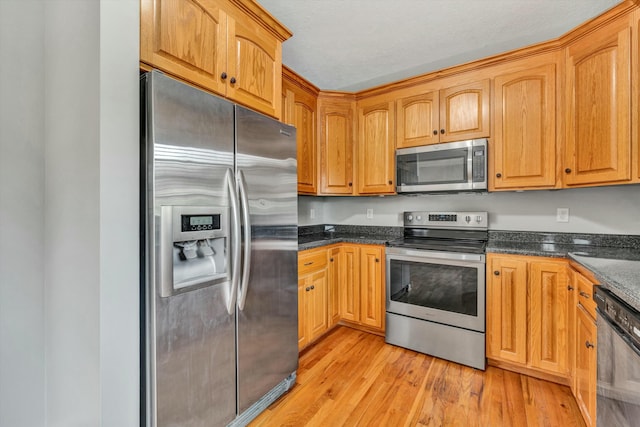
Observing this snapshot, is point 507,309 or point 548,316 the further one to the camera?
point 507,309

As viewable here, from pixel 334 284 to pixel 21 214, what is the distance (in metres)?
2.13

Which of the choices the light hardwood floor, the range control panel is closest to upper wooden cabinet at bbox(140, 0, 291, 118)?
the range control panel

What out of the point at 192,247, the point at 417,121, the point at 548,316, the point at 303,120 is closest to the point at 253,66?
the point at 303,120

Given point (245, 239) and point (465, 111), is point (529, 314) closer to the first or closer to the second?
point (465, 111)

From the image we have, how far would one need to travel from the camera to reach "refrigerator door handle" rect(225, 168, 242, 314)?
1.36 meters

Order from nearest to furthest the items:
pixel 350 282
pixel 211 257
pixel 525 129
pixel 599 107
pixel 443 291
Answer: pixel 211 257, pixel 599 107, pixel 525 129, pixel 443 291, pixel 350 282

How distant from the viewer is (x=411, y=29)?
196 centimetres

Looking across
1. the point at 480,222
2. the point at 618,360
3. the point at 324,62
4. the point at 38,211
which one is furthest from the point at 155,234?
the point at 480,222

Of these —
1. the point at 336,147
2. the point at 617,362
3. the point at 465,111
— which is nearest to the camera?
the point at 617,362

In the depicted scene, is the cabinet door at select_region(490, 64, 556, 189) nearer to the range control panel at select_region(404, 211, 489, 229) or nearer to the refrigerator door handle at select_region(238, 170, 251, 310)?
the range control panel at select_region(404, 211, 489, 229)

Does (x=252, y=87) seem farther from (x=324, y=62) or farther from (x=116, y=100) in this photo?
(x=324, y=62)

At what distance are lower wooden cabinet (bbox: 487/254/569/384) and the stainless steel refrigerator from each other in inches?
59.1

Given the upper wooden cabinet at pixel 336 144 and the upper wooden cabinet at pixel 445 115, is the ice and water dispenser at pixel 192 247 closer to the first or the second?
the upper wooden cabinet at pixel 336 144

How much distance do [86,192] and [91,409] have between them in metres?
0.80
